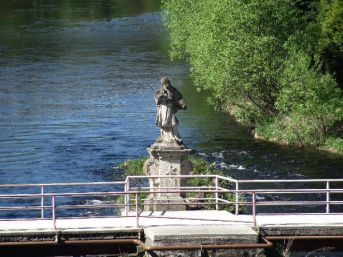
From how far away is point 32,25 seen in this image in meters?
111

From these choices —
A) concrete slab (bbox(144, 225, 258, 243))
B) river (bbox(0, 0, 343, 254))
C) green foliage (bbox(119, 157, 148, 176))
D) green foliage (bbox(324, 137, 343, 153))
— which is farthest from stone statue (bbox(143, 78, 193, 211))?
green foliage (bbox(324, 137, 343, 153))

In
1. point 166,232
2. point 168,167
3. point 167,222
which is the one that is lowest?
point 167,222

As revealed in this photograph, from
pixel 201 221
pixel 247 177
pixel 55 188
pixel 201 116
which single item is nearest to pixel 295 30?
pixel 201 116

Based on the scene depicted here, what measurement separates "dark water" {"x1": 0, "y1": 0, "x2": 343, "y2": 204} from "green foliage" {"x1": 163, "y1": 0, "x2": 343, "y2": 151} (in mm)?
1493

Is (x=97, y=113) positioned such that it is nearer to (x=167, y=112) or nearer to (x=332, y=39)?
(x=332, y=39)

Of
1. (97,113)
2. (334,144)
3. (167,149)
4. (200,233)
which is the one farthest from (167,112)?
(97,113)

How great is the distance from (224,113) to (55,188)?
22293mm

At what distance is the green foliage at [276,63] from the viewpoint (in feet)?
168

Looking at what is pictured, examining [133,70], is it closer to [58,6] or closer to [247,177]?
[247,177]

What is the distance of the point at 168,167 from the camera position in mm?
28578

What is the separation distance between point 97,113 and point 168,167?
33.7 m

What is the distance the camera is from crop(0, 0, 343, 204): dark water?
47.7m

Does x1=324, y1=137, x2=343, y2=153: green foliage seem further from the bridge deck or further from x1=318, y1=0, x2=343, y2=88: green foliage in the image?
the bridge deck

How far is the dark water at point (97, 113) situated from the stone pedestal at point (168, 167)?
630 inches
